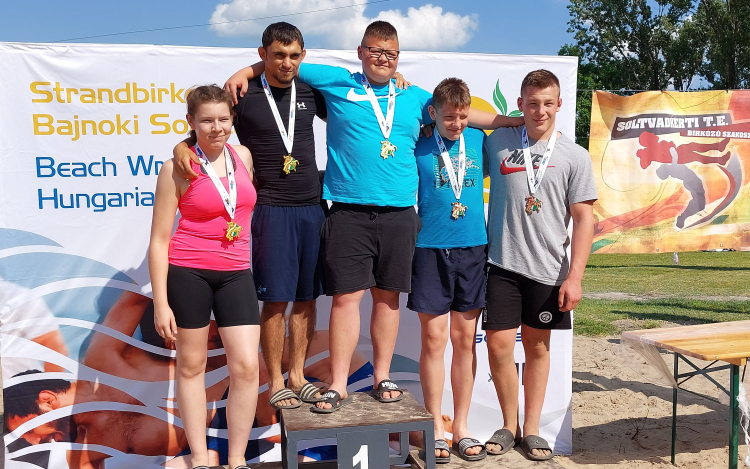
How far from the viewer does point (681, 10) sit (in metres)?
28.2

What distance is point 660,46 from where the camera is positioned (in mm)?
28547

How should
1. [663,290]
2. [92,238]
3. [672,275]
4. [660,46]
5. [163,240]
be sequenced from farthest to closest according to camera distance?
[660,46], [672,275], [663,290], [92,238], [163,240]

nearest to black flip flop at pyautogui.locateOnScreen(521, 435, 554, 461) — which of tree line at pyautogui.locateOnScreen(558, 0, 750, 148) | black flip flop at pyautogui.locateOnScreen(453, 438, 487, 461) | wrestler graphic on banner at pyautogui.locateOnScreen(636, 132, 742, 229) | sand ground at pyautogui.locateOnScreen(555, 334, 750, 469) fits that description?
black flip flop at pyautogui.locateOnScreen(453, 438, 487, 461)

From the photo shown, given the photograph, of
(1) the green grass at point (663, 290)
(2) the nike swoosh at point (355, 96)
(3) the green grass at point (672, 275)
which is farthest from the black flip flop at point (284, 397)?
(3) the green grass at point (672, 275)

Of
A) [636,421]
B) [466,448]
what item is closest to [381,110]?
[466,448]

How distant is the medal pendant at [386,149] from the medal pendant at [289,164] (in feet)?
1.41

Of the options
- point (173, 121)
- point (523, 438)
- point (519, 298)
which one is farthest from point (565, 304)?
point (173, 121)

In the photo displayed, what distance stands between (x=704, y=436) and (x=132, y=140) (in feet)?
14.2

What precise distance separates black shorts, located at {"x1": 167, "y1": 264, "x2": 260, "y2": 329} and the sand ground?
244cm

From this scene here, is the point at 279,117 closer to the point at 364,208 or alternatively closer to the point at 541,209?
the point at 364,208

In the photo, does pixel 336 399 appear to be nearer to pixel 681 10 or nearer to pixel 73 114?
pixel 73 114

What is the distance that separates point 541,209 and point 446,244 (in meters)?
0.52

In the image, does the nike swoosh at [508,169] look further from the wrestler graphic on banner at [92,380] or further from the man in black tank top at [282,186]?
the wrestler graphic on banner at [92,380]

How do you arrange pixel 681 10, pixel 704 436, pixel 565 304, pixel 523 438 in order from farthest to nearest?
1. pixel 681 10
2. pixel 704 436
3. pixel 523 438
4. pixel 565 304
